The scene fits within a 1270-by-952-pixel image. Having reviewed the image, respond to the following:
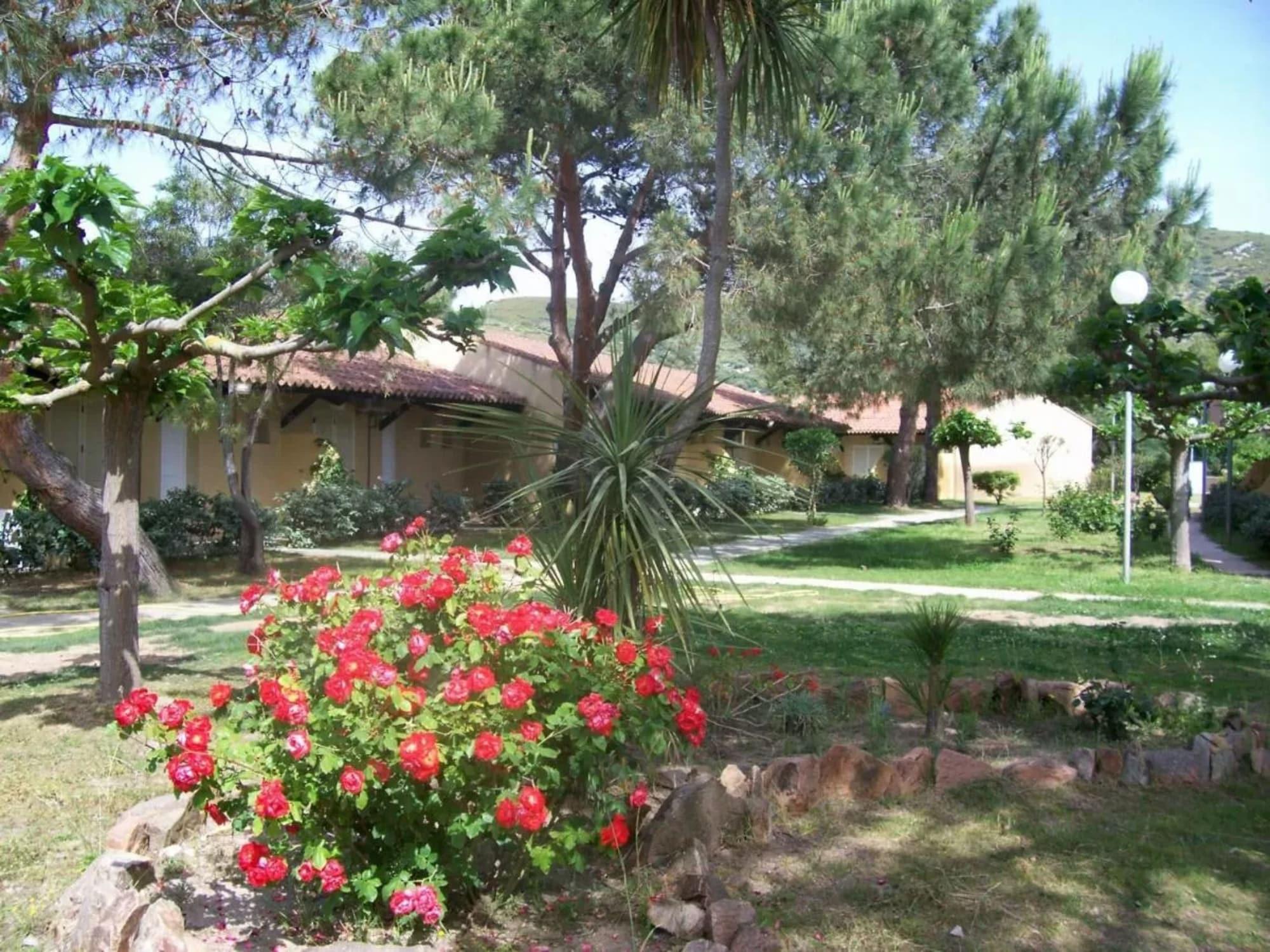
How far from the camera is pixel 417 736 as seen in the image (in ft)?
9.28

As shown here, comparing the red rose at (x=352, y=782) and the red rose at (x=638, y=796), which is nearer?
the red rose at (x=352, y=782)

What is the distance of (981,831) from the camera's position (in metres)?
4.23

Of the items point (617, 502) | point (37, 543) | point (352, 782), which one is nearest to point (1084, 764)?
point (617, 502)

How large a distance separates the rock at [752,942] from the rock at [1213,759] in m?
2.72

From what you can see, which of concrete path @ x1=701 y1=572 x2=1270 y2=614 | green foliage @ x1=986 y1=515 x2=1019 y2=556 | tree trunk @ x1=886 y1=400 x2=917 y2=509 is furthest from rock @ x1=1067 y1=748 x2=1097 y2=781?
tree trunk @ x1=886 y1=400 x2=917 y2=509

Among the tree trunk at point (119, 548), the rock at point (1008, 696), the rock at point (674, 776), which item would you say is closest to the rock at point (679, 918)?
the rock at point (674, 776)

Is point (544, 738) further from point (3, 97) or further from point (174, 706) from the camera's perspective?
point (3, 97)

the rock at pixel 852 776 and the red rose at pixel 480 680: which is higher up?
the red rose at pixel 480 680

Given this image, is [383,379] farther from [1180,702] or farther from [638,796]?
[638,796]

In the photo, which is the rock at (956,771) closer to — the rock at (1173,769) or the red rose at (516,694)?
the rock at (1173,769)

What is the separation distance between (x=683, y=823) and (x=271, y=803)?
1578 millimetres

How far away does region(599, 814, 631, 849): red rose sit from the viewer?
3334 mm

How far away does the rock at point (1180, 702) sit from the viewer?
18.8 ft

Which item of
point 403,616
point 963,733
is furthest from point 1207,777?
point 403,616
